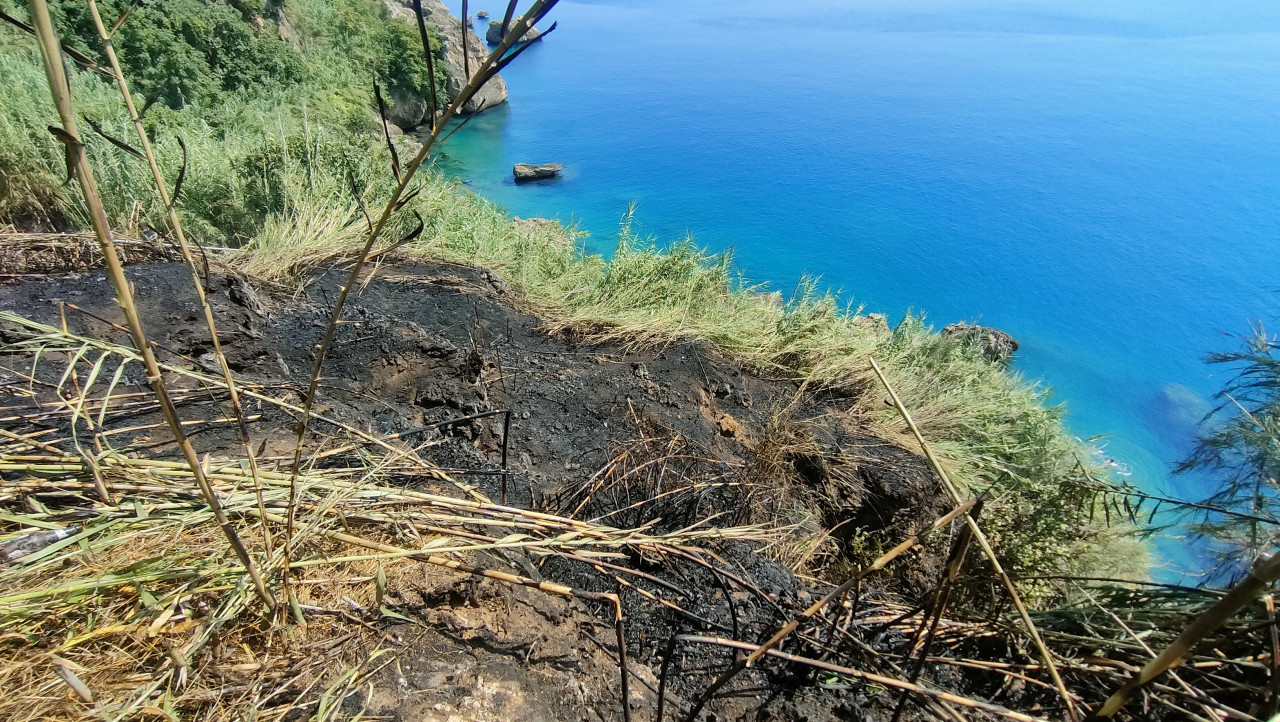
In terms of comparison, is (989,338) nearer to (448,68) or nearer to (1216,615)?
(1216,615)

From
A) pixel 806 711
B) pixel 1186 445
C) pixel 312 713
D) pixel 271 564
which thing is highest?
pixel 271 564

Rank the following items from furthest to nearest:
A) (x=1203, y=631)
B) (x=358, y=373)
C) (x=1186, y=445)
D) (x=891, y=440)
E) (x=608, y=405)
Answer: (x=1186, y=445), (x=891, y=440), (x=608, y=405), (x=358, y=373), (x=1203, y=631)

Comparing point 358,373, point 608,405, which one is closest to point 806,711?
point 608,405

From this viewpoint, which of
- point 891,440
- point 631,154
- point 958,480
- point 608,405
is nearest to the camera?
point 608,405

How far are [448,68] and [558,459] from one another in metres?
Result: 16.7

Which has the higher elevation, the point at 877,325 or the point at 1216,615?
the point at 1216,615

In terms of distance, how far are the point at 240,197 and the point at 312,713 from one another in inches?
206

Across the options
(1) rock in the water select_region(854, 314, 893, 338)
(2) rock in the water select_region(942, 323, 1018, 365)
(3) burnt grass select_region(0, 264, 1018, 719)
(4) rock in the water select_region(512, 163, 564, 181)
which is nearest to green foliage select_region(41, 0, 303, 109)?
(4) rock in the water select_region(512, 163, 564, 181)

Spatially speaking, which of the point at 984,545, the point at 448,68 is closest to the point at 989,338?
the point at 984,545

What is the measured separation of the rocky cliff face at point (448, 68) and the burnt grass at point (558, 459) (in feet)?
36.9

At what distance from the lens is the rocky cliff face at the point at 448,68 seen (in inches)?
647

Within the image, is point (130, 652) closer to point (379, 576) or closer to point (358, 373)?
point (379, 576)

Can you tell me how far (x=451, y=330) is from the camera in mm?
3857

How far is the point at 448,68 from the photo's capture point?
16672 millimetres
